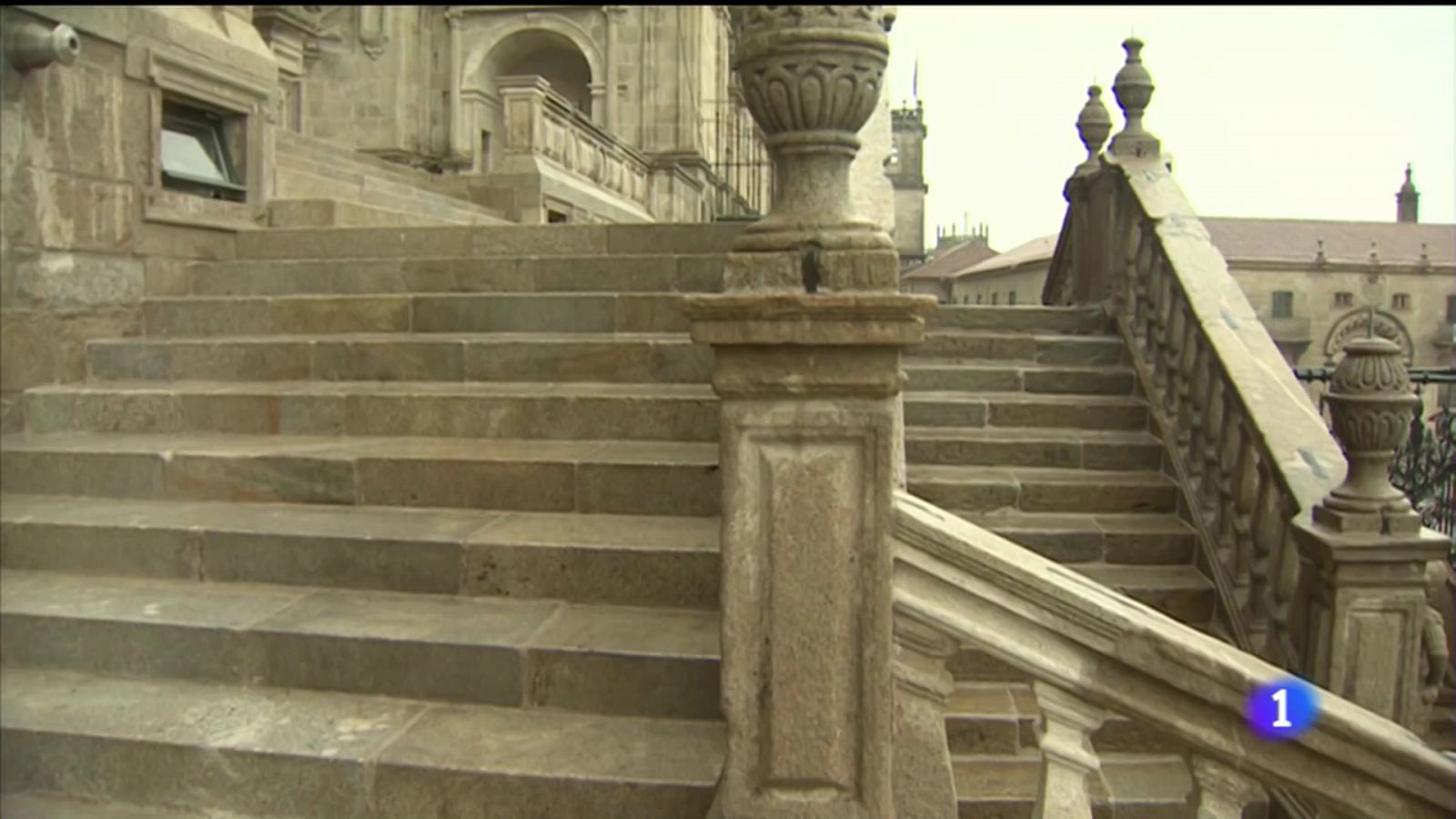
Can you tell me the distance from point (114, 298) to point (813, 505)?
4.62 metres

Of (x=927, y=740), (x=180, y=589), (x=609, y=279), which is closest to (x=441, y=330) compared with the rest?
(x=609, y=279)

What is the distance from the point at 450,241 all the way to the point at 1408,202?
48.2 m

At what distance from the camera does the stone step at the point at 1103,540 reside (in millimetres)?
4047

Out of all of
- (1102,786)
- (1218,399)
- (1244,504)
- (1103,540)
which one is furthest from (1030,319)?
(1102,786)

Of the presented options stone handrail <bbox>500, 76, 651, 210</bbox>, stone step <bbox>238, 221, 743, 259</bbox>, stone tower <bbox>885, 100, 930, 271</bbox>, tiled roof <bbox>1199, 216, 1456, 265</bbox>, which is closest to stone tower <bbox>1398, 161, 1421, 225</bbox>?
tiled roof <bbox>1199, 216, 1456, 265</bbox>

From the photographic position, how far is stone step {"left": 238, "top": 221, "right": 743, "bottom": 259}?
218 inches

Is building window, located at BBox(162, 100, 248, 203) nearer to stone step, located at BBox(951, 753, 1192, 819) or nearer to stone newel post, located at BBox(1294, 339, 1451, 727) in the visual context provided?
stone step, located at BBox(951, 753, 1192, 819)

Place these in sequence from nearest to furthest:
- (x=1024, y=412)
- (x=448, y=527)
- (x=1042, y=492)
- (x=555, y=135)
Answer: (x=448, y=527) < (x=1042, y=492) < (x=1024, y=412) < (x=555, y=135)

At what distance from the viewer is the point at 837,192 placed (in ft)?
6.63

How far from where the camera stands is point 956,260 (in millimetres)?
47188

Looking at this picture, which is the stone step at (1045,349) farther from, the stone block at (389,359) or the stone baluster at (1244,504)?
the stone block at (389,359)

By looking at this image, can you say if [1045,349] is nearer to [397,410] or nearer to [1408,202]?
[397,410]

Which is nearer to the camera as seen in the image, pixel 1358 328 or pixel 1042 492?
pixel 1042 492

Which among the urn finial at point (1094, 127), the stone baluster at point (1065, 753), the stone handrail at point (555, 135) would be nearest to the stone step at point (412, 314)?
the stone baluster at point (1065, 753)
